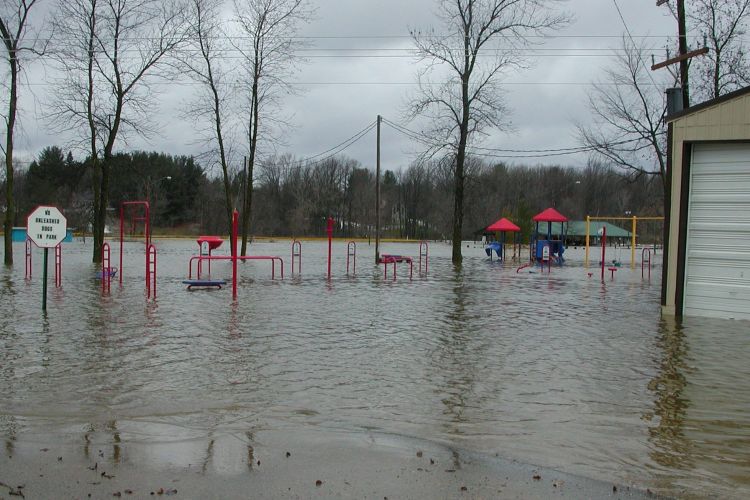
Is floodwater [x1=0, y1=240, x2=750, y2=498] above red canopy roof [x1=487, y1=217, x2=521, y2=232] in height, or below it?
below

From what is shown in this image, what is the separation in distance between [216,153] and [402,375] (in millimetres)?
30134

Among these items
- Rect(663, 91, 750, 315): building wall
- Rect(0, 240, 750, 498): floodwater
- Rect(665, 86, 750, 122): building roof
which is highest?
Rect(665, 86, 750, 122): building roof

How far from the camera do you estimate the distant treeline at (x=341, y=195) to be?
9375 centimetres

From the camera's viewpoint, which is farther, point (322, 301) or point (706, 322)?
point (322, 301)

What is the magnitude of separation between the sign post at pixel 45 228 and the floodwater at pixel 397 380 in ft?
3.89

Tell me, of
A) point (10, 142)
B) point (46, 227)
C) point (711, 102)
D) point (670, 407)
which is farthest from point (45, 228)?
point (10, 142)

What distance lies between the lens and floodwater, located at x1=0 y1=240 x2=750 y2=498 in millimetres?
5207

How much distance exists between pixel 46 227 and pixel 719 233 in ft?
38.6

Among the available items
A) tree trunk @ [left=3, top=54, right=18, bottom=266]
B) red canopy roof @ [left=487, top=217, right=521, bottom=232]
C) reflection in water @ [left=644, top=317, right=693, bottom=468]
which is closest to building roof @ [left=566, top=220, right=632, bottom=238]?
red canopy roof @ [left=487, top=217, right=521, bottom=232]

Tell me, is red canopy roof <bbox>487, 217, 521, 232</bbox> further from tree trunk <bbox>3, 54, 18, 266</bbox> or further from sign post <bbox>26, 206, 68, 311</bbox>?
sign post <bbox>26, 206, 68, 311</bbox>

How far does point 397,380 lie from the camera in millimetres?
7469

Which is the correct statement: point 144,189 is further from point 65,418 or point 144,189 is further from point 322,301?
point 65,418

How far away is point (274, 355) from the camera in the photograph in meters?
8.66

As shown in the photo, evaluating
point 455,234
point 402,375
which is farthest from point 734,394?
point 455,234
